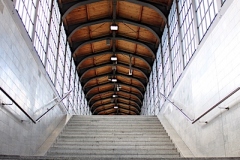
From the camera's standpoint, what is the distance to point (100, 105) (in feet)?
116

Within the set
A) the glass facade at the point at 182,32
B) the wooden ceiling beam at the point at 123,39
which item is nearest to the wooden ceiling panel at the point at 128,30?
the wooden ceiling beam at the point at 123,39

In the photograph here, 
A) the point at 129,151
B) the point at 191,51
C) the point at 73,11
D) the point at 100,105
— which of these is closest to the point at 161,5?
the point at 73,11

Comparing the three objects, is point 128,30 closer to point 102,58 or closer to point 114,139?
point 102,58

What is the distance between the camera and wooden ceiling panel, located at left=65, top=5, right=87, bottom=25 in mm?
15584

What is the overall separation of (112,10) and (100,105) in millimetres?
20251

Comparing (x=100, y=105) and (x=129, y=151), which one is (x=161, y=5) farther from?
(x=100, y=105)

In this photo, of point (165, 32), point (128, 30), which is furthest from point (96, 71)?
point (165, 32)

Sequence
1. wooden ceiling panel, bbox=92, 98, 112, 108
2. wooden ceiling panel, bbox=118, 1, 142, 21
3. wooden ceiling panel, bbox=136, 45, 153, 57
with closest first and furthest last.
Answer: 1. wooden ceiling panel, bbox=118, 1, 142, 21
2. wooden ceiling panel, bbox=136, 45, 153, 57
3. wooden ceiling panel, bbox=92, 98, 112, 108

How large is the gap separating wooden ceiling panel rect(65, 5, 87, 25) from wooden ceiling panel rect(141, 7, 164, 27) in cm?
322

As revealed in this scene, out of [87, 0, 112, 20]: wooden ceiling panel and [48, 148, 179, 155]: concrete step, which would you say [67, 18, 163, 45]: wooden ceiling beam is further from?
[48, 148, 179, 155]: concrete step

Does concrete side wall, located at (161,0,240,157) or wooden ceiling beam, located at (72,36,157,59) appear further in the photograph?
wooden ceiling beam, located at (72,36,157,59)

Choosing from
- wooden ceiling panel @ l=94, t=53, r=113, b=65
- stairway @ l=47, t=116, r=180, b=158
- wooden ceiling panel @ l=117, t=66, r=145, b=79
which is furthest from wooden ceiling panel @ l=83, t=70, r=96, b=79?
stairway @ l=47, t=116, r=180, b=158

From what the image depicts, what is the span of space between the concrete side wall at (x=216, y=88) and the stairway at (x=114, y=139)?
1149mm

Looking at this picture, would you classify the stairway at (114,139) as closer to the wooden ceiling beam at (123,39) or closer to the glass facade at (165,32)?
the glass facade at (165,32)
